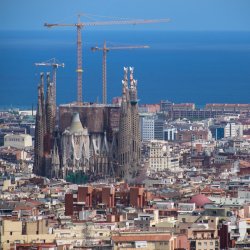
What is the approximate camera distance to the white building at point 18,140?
3674 inches

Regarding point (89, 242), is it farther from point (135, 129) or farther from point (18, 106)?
point (18, 106)

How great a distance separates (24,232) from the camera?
4825 cm

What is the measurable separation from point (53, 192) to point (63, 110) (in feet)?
56.0

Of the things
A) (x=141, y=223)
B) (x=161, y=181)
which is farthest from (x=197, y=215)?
(x=161, y=181)

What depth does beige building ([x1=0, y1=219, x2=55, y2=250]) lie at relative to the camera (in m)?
47.2

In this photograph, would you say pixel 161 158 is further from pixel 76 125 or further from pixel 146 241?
pixel 146 241

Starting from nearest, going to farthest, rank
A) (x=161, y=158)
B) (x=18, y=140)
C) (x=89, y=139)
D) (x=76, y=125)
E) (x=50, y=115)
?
(x=89, y=139)
(x=76, y=125)
(x=50, y=115)
(x=161, y=158)
(x=18, y=140)

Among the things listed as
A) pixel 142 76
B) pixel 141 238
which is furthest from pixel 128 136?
pixel 142 76

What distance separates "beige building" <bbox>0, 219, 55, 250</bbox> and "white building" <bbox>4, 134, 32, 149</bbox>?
142 ft

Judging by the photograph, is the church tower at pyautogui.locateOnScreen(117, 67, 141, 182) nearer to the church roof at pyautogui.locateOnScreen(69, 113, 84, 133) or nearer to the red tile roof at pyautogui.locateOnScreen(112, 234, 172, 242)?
the church roof at pyautogui.locateOnScreen(69, 113, 84, 133)

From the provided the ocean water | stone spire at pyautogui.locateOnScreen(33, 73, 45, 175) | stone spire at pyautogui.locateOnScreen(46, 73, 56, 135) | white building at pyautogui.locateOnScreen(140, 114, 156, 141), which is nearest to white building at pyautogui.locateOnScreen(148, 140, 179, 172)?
stone spire at pyautogui.locateOnScreen(46, 73, 56, 135)

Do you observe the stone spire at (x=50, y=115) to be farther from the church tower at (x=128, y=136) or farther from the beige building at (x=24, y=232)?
the beige building at (x=24, y=232)

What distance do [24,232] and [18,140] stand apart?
45.8 meters

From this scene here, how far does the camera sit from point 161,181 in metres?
72.6
